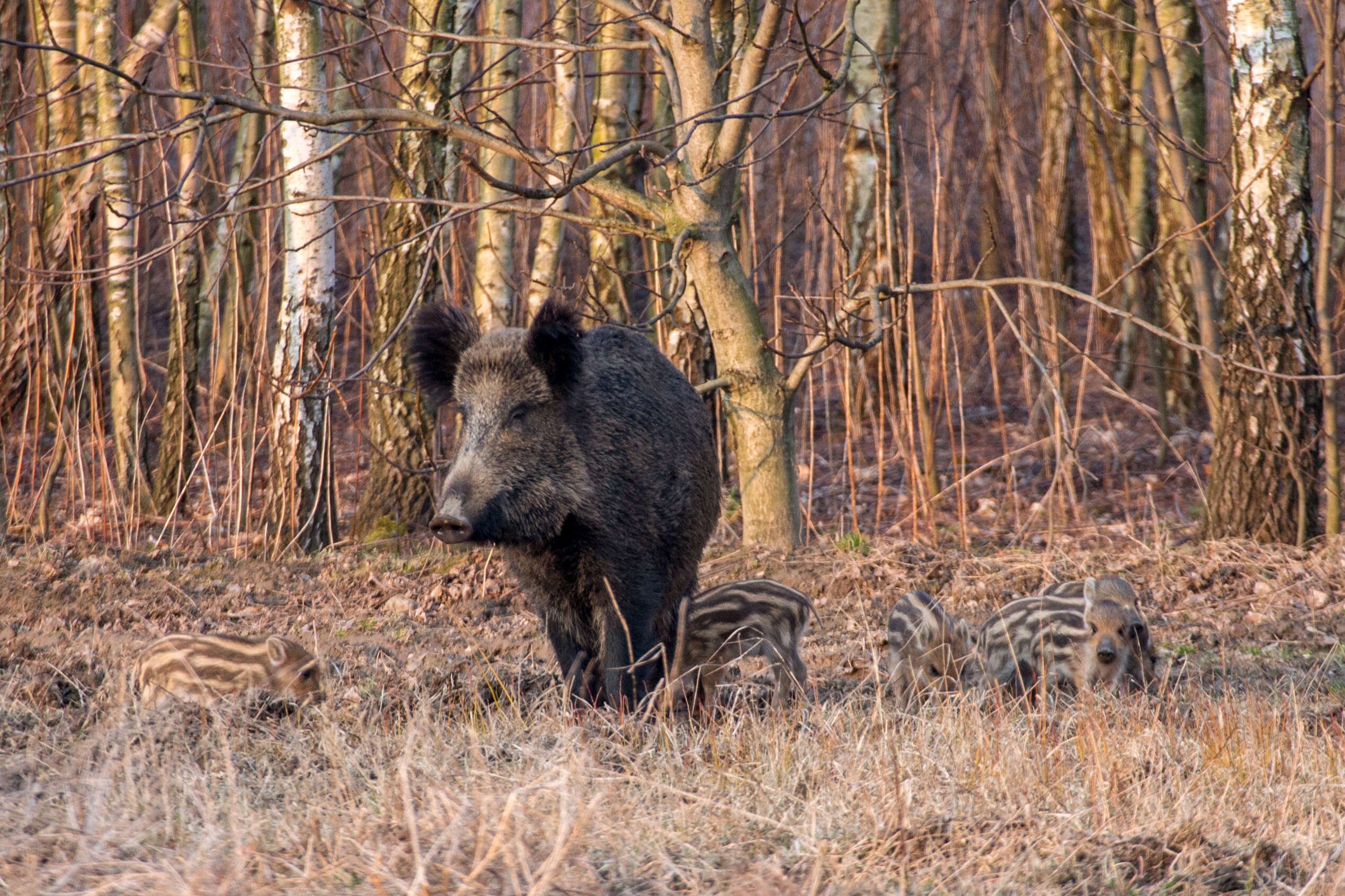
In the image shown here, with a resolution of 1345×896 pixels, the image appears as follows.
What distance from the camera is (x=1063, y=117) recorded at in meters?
13.8

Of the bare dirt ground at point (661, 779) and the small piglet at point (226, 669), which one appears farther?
the small piglet at point (226, 669)

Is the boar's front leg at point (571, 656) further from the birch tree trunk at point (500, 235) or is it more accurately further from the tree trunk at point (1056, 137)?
the tree trunk at point (1056, 137)

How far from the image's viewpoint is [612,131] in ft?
31.3

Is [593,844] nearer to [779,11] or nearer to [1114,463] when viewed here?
[779,11]

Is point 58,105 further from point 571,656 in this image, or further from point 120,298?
point 571,656

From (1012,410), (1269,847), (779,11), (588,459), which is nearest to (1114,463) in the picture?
(1012,410)

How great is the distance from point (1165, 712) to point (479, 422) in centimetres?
268

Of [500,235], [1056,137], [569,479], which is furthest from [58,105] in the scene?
[1056,137]

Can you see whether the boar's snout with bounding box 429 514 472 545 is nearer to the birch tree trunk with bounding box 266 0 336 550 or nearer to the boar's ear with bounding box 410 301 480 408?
the boar's ear with bounding box 410 301 480 408

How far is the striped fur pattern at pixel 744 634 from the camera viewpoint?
5289 mm

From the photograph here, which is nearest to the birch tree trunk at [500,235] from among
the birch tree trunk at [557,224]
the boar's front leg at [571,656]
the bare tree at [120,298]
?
the birch tree trunk at [557,224]

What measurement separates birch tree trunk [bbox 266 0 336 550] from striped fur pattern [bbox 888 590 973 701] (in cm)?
393

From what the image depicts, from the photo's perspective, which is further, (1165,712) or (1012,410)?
(1012,410)

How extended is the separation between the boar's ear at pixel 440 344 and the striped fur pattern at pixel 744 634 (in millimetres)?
1319
